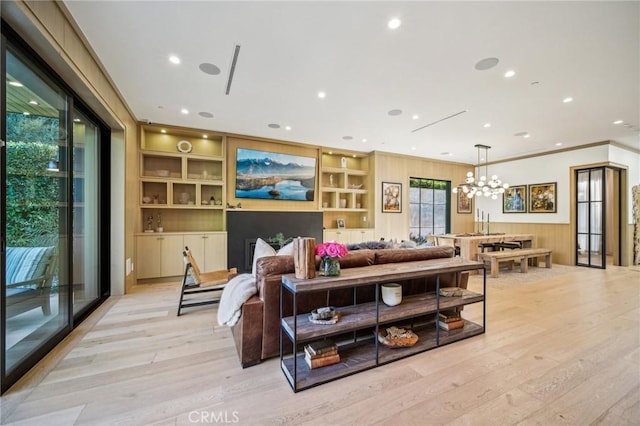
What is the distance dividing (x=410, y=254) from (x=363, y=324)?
1.17 metres

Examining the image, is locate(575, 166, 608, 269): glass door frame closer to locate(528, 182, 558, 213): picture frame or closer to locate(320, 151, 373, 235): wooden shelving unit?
locate(528, 182, 558, 213): picture frame

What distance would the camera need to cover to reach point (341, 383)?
6.32 ft

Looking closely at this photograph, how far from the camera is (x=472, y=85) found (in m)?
3.51

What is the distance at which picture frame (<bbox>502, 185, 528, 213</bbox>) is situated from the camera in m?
7.56

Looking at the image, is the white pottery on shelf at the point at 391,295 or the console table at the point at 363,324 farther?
the white pottery on shelf at the point at 391,295

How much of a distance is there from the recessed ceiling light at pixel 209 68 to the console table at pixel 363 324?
8.77ft

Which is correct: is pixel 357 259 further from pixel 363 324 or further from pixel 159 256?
pixel 159 256

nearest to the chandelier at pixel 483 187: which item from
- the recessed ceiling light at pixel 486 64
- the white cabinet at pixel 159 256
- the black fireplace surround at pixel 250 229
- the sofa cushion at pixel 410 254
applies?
the recessed ceiling light at pixel 486 64

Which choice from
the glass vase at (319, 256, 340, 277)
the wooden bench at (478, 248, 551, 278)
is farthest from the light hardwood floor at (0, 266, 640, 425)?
the wooden bench at (478, 248, 551, 278)

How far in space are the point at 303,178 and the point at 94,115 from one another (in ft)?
13.0

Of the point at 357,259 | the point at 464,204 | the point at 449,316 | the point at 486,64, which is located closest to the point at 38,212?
the point at 357,259

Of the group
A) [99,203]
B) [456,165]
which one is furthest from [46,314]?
[456,165]

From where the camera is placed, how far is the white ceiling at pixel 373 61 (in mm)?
2270

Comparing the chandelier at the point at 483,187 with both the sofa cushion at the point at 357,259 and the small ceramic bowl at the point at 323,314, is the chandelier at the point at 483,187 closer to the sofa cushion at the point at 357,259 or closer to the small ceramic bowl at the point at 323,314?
the sofa cushion at the point at 357,259
